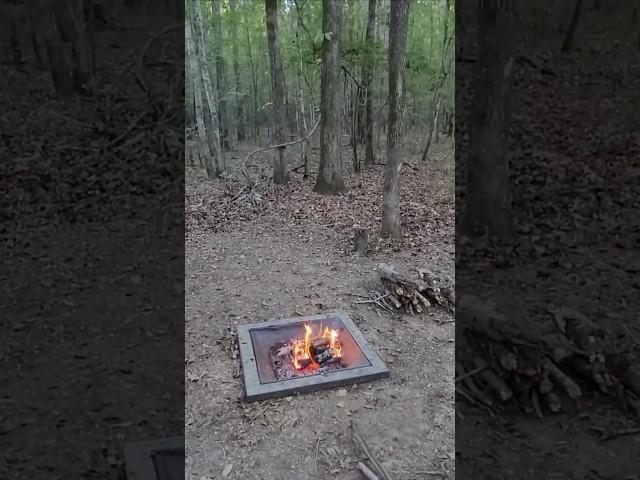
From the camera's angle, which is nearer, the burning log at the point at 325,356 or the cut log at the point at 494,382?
the cut log at the point at 494,382

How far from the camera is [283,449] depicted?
9.89 ft

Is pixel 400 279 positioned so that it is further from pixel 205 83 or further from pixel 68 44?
pixel 205 83

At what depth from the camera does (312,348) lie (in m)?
3.93

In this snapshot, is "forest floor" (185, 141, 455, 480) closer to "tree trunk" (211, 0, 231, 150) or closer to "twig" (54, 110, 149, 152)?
"twig" (54, 110, 149, 152)

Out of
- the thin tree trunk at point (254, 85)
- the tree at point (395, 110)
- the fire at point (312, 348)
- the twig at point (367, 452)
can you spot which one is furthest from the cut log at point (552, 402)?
the thin tree trunk at point (254, 85)

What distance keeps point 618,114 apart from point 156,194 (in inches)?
50.5

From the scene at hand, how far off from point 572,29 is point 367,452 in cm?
266

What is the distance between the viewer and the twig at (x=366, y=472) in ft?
9.09

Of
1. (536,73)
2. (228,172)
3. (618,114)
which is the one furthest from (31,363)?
(228,172)

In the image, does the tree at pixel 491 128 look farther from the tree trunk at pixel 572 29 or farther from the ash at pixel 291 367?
the ash at pixel 291 367

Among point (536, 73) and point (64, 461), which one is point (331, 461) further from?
point (536, 73)

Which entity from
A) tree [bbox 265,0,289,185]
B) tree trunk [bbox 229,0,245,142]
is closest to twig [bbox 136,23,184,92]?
tree [bbox 265,0,289,185]

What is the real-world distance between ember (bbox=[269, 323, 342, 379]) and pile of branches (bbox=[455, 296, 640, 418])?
98.7 inches

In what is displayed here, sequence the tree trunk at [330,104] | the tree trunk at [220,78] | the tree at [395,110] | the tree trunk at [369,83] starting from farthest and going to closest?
1. the tree trunk at [220,78]
2. the tree trunk at [369,83]
3. the tree trunk at [330,104]
4. the tree at [395,110]
